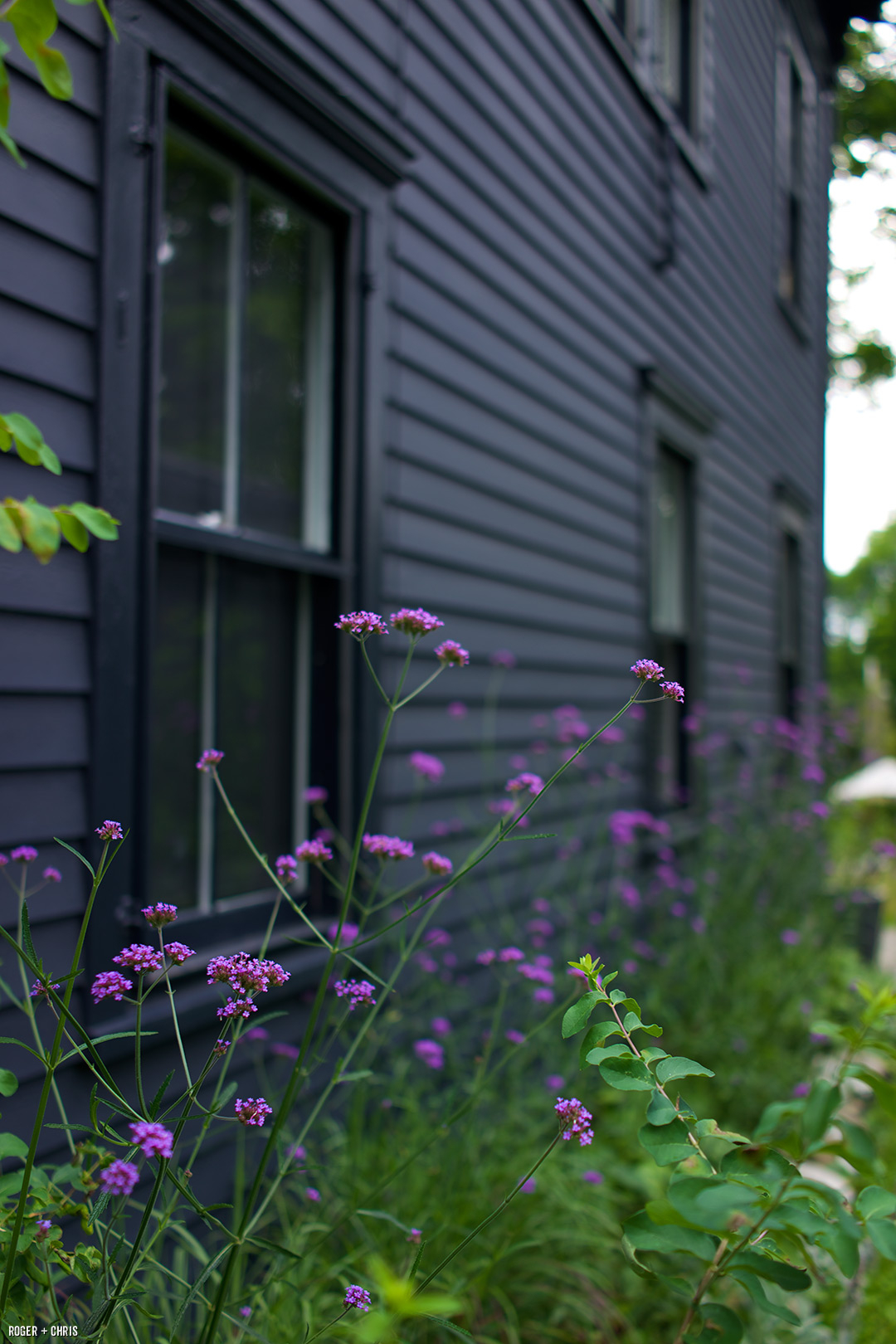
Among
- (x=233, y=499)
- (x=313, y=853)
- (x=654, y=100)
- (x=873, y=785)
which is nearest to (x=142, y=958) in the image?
(x=313, y=853)

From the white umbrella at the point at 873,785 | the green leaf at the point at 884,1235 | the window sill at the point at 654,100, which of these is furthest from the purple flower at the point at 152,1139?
the white umbrella at the point at 873,785

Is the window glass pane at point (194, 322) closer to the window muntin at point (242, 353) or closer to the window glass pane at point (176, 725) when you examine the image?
the window muntin at point (242, 353)

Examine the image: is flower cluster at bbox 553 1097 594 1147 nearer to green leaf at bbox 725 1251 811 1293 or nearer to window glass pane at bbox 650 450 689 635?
green leaf at bbox 725 1251 811 1293

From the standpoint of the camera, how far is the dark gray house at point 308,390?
1.66m

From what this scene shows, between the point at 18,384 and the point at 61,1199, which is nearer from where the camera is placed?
the point at 61,1199

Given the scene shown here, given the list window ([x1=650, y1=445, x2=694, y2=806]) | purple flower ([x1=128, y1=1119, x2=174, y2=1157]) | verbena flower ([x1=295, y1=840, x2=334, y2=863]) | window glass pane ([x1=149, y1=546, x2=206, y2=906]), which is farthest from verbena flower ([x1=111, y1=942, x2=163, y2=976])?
window ([x1=650, y1=445, x2=694, y2=806])

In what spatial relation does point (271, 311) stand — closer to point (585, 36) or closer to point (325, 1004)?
point (325, 1004)

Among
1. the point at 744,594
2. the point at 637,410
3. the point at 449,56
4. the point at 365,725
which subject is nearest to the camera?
the point at 365,725

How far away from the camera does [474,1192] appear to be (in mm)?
1978

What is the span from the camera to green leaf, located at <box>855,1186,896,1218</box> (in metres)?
0.84

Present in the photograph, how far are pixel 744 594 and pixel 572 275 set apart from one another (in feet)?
11.0

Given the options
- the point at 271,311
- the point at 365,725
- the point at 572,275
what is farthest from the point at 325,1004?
the point at 572,275

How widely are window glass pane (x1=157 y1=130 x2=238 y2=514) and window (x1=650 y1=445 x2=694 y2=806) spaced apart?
3490mm

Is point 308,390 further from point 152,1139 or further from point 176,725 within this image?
point 152,1139
